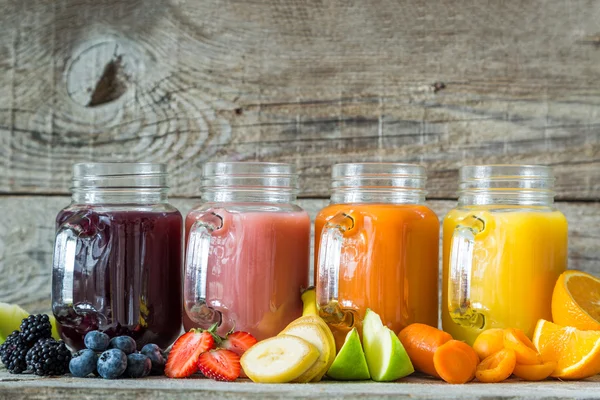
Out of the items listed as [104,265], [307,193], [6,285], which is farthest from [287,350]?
[6,285]

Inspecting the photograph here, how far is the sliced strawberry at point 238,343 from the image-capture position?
3.75 ft

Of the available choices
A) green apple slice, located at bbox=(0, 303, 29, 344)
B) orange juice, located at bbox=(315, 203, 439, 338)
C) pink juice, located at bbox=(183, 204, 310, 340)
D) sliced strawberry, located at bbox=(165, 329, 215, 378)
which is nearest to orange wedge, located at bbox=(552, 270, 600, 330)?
orange juice, located at bbox=(315, 203, 439, 338)

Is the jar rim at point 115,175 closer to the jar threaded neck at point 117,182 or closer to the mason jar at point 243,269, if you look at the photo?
the jar threaded neck at point 117,182

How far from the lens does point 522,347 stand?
1.11 meters

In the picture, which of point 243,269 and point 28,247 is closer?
point 243,269

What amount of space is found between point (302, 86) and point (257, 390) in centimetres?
83

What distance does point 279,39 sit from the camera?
5.43 ft

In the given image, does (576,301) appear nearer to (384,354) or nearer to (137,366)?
(384,354)

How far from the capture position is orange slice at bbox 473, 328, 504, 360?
114cm

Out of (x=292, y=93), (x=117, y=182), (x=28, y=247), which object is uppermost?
(x=292, y=93)

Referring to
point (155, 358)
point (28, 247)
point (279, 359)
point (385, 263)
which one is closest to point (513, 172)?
point (385, 263)

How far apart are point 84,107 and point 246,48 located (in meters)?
0.39

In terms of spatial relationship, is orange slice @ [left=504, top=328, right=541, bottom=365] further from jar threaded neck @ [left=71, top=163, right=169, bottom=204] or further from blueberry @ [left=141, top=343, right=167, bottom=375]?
jar threaded neck @ [left=71, top=163, right=169, bottom=204]

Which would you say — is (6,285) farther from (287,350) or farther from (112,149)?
(287,350)
